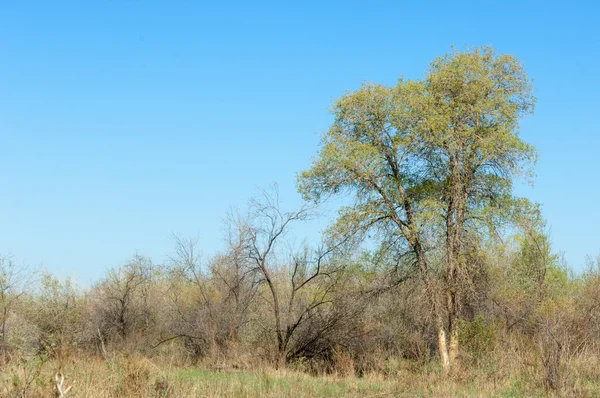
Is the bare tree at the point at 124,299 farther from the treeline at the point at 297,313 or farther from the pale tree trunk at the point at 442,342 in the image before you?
the pale tree trunk at the point at 442,342

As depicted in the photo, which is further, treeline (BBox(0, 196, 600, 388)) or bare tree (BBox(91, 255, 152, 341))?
bare tree (BBox(91, 255, 152, 341))

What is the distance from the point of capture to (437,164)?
25656mm

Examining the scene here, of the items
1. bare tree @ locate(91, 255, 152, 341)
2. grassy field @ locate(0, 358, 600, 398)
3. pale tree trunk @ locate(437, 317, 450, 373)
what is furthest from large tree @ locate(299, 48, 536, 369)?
bare tree @ locate(91, 255, 152, 341)

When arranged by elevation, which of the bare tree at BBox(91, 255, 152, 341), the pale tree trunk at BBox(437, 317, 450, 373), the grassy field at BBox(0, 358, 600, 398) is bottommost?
the grassy field at BBox(0, 358, 600, 398)

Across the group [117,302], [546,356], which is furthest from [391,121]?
[117,302]

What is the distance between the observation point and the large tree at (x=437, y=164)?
24.4 m

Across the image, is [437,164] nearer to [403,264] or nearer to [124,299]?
[403,264]

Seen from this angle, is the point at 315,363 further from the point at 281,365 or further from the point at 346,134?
the point at 346,134

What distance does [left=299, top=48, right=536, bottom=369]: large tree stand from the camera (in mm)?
24406

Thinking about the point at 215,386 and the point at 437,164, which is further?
the point at 437,164

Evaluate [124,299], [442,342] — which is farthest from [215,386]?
[124,299]

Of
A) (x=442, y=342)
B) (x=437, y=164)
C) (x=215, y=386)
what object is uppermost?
(x=437, y=164)

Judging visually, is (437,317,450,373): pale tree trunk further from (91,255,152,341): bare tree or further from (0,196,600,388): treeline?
(91,255,152,341): bare tree

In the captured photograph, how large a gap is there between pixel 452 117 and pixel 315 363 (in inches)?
465
